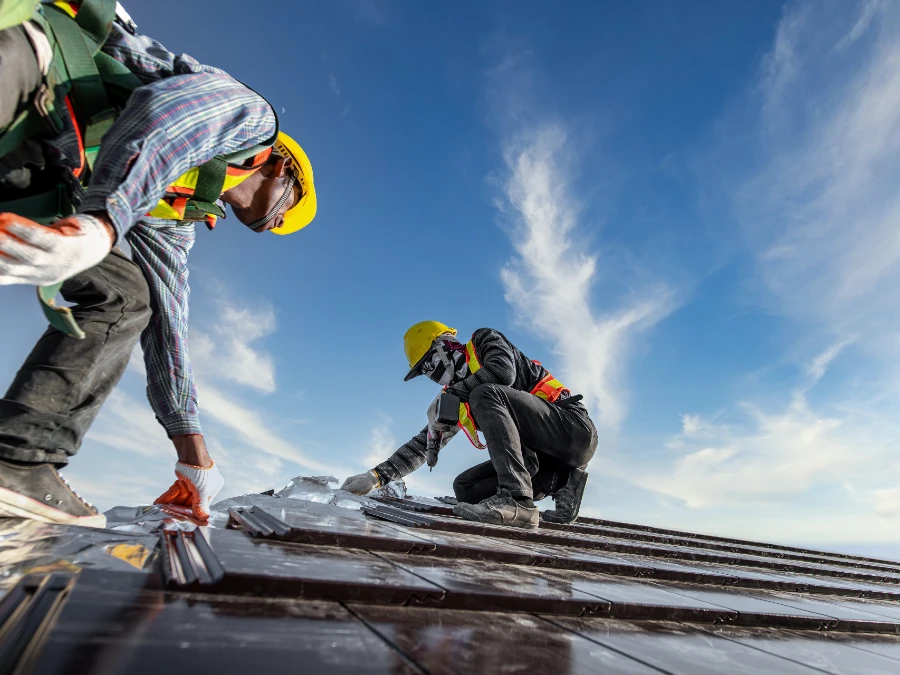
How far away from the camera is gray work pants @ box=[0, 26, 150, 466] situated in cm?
186

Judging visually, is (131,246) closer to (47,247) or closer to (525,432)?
(47,247)

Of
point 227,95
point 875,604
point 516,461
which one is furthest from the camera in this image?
point 516,461

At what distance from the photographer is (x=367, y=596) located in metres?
1.29

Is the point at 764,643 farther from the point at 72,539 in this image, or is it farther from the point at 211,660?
the point at 72,539

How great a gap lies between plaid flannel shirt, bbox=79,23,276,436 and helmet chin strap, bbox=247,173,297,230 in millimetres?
347

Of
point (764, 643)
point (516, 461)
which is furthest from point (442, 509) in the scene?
point (764, 643)

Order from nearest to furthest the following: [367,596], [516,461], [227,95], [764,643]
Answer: [367,596] < [764,643] < [227,95] < [516,461]

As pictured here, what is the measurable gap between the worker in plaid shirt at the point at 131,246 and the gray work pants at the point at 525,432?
77.8 inches

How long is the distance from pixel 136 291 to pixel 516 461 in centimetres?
261

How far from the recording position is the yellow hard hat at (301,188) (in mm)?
2656

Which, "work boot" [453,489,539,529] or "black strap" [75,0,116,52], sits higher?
"black strap" [75,0,116,52]

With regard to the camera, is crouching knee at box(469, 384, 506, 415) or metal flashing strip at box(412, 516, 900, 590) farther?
crouching knee at box(469, 384, 506, 415)

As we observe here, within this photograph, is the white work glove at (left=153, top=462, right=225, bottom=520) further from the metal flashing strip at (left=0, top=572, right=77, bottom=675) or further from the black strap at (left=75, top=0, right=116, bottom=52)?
the black strap at (left=75, top=0, right=116, bottom=52)

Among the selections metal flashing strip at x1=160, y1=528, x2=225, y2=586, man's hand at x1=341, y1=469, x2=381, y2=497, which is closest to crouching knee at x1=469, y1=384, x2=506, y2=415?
man's hand at x1=341, y1=469, x2=381, y2=497
